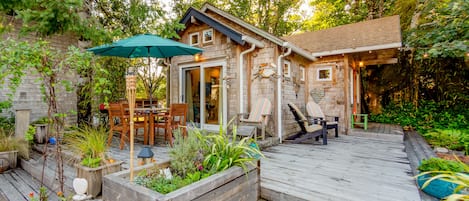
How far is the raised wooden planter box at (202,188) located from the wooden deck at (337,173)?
333 millimetres

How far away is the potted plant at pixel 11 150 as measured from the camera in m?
3.91

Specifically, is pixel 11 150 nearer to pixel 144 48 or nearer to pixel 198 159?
pixel 144 48

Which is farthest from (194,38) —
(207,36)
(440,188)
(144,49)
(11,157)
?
(440,188)

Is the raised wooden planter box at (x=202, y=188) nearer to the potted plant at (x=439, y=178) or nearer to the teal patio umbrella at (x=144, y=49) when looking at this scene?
the potted plant at (x=439, y=178)

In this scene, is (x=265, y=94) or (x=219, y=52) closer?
(x=265, y=94)

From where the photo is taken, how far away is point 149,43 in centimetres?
403

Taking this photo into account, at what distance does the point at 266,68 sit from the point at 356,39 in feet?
10.4

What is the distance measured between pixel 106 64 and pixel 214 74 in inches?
134

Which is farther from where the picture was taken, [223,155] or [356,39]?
[356,39]

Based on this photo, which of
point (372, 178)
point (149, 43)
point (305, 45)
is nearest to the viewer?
point (372, 178)

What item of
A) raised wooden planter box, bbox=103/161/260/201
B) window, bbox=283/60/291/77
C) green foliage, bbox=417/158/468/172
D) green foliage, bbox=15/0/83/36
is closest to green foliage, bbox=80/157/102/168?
raised wooden planter box, bbox=103/161/260/201

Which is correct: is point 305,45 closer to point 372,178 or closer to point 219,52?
point 219,52

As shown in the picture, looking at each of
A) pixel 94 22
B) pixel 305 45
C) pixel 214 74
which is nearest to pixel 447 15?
pixel 305 45

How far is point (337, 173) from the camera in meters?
3.25
